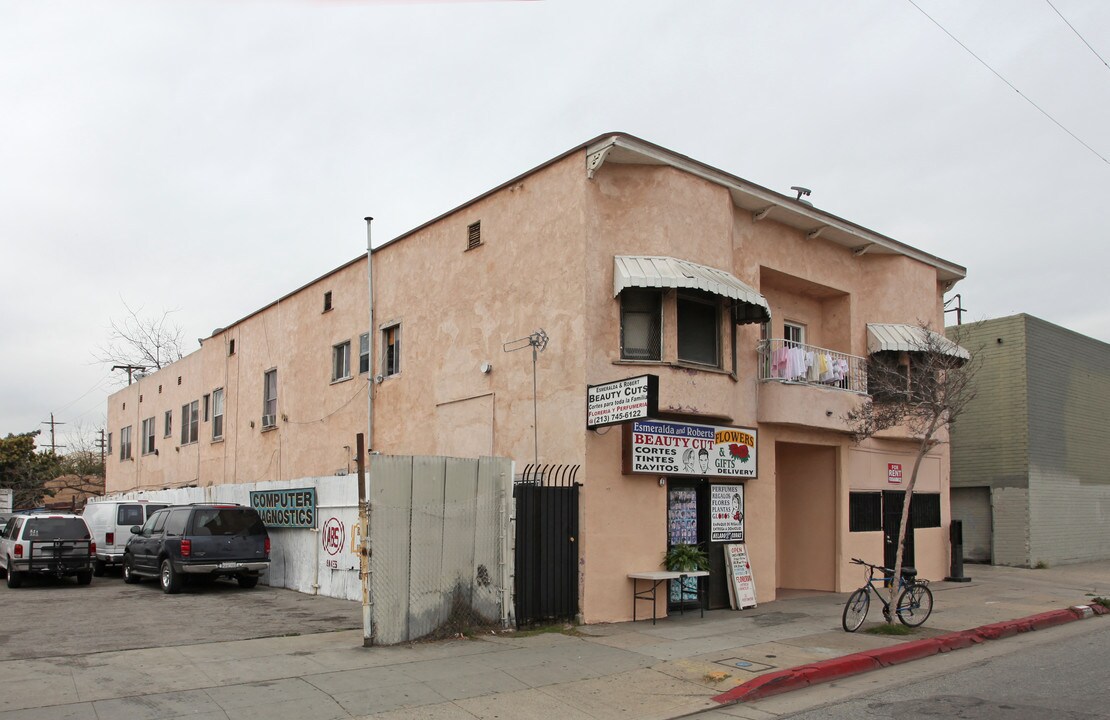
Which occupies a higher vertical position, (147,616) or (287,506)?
(287,506)

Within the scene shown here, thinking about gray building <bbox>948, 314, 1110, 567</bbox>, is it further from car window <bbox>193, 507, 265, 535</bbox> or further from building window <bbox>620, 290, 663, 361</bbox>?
car window <bbox>193, 507, 265, 535</bbox>

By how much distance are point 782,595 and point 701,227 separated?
7.30 m

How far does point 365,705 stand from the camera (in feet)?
28.0

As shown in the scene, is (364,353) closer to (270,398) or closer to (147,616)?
(270,398)

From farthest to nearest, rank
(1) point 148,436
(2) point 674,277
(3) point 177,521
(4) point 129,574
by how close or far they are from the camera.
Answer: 1. (1) point 148,436
2. (4) point 129,574
3. (3) point 177,521
4. (2) point 674,277

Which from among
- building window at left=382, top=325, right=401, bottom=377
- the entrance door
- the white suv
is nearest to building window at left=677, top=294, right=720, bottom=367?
the entrance door

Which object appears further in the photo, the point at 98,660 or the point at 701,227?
the point at 701,227

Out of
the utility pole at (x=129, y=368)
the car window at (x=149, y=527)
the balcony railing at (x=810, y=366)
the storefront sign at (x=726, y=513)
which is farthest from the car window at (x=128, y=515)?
the utility pole at (x=129, y=368)

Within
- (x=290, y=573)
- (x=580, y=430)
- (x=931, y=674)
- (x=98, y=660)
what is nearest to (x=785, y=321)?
(x=580, y=430)

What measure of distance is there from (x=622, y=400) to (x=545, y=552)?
2453 millimetres

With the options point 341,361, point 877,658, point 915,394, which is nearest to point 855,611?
point 877,658

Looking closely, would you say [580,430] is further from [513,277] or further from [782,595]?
[782,595]

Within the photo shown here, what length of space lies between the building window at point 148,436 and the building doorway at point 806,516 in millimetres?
24926

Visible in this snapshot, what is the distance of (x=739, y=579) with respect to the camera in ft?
48.3
